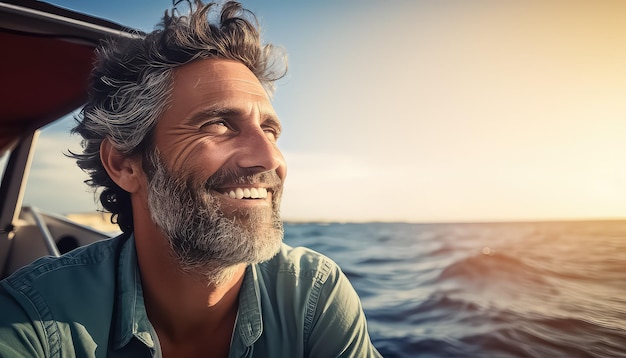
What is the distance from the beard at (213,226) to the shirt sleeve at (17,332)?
434 millimetres

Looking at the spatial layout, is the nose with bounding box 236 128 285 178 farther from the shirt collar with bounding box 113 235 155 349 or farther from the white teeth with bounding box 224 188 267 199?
the shirt collar with bounding box 113 235 155 349

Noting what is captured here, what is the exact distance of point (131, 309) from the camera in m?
1.20

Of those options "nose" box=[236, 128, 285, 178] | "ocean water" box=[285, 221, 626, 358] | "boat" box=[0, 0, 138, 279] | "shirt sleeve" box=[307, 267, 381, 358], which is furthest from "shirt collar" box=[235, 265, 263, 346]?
"ocean water" box=[285, 221, 626, 358]

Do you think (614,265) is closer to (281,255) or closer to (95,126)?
(281,255)

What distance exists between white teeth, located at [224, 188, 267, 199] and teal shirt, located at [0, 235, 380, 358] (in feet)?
1.00

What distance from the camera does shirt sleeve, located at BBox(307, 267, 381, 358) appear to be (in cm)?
129

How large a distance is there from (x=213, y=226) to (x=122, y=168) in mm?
561

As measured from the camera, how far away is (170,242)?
1322 mm

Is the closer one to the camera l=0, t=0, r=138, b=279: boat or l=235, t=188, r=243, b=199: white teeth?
l=235, t=188, r=243, b=199: white teeth

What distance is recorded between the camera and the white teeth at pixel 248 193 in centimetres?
125

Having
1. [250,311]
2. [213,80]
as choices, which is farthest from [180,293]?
[213,80]

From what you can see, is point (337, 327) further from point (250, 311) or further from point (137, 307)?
point (137, 307)

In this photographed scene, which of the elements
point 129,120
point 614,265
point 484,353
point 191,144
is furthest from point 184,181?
point 614,265

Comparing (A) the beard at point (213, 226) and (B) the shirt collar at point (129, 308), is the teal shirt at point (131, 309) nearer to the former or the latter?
(B) the shirt collar at point (129, 308)
